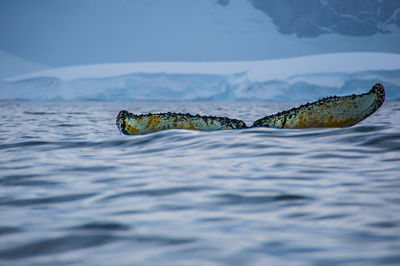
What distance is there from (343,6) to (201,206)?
185008 mm

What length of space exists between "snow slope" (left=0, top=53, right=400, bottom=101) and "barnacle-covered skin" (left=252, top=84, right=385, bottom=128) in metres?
52.5

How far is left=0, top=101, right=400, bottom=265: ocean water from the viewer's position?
6.76 feet

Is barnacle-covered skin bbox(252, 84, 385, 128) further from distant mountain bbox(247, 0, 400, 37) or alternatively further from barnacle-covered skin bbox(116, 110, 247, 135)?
distant mountain bbox(247, 0, 400, 37)

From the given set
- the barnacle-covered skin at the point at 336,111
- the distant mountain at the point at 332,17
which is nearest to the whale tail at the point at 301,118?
the barnacle-covered skin at the point at 336,111

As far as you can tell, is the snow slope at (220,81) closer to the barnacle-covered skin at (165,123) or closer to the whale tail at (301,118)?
the whale tail at (301,118)

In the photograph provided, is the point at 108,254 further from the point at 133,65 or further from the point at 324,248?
the point at 133,65

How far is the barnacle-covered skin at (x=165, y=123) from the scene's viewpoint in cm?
779

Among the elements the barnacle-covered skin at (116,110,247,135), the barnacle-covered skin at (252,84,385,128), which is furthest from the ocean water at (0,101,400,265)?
the barnacle-covered skin at (116,110,247,135)

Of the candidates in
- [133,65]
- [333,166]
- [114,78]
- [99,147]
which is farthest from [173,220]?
[133,65]

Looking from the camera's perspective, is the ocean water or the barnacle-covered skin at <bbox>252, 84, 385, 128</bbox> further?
the barnacle-covered skin at <bbox>252, 84, 385, 128</bbox>

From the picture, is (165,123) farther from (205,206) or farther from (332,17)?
(332,17)

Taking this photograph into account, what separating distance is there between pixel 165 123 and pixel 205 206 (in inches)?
198

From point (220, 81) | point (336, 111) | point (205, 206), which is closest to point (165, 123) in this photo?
point (336, 111)

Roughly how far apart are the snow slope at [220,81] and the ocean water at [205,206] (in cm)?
5551
